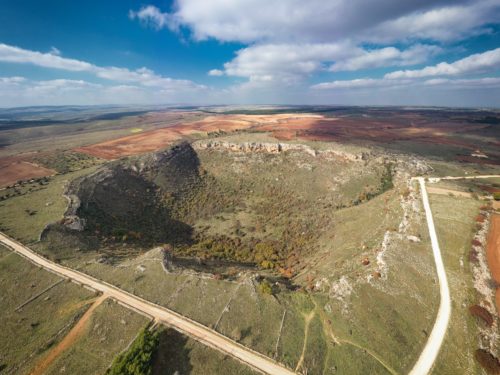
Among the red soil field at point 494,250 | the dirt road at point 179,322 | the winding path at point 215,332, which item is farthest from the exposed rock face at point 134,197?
the red soil field at point 494,250

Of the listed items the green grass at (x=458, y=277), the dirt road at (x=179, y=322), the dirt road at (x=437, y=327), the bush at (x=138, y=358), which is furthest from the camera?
the green grass at (x=458, y=277)

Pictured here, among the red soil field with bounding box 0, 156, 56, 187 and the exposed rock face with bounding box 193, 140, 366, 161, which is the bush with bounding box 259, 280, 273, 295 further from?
the red soil field with bounding box 0, 156, 56, 187

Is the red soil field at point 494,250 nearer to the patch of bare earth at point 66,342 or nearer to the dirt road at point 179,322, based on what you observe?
the dirt road at point 179,322

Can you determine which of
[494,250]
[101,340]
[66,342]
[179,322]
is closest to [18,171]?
[66,342]

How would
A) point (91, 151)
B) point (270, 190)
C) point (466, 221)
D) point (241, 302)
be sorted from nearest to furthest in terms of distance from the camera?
point (241, 302) → point (466, 221) → point (270, 190) → point (91, 151)

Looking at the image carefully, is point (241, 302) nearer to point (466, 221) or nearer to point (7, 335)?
point (7, 335)

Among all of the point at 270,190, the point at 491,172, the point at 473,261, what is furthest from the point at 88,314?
the point at 491,172

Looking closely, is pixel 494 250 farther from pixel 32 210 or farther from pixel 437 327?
pixel 32 210
